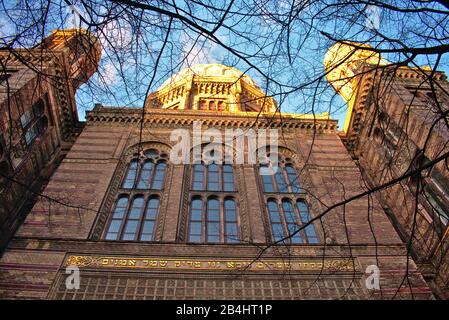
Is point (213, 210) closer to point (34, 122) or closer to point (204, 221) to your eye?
point (204, 221)

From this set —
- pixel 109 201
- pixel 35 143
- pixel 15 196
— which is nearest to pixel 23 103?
pixel 35 143

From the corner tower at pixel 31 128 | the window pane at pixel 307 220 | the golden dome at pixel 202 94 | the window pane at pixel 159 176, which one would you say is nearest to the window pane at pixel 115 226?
the window pane at pixel 159 176

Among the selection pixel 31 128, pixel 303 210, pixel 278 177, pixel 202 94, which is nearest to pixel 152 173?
pixel 278 177

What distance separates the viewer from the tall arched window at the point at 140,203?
11805 mm

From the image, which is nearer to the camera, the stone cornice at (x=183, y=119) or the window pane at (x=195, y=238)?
the window pane at (x=195, y=238)

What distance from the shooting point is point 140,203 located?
13312 mm

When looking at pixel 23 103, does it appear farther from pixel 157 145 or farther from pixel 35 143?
pixel 157 145

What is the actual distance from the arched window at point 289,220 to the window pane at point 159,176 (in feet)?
13.2

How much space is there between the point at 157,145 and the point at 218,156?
2.65 m

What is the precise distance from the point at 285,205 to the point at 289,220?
973mm

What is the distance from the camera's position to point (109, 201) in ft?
42.3

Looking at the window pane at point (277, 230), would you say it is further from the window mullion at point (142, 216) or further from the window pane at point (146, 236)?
the window mullion at point (142, 216)

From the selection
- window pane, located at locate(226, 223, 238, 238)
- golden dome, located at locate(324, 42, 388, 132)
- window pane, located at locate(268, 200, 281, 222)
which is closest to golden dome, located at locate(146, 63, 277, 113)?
golden dome, located at locate(324, 42, 388, 132)

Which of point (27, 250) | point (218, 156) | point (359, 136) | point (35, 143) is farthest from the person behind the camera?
point (359, 136)
